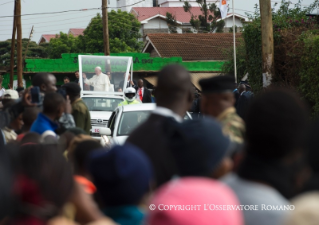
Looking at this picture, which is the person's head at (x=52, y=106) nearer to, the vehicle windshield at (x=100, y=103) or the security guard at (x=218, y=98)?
the security guard at (x=218, y=98)

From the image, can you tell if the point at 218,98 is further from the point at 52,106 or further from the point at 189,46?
the point at 189,46

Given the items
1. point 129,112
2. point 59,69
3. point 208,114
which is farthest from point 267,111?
point 59,69

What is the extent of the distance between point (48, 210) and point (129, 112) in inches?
320

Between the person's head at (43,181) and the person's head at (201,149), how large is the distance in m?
0.80

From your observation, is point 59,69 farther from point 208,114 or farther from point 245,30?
point 208,114

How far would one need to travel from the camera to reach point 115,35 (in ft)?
220

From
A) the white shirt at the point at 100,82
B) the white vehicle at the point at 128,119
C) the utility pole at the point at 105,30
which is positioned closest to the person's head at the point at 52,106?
the white vehicle at the point at 128,119

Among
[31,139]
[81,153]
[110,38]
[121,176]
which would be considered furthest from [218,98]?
[110,38]

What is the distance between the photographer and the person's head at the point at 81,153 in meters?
3.96

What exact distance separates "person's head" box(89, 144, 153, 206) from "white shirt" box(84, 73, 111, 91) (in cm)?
1509

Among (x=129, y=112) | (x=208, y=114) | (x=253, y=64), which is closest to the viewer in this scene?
(x=208, y=114)

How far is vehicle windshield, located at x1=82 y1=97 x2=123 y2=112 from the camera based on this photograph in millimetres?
16594

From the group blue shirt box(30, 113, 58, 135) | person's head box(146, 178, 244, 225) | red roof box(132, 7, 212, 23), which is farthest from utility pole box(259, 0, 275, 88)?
red roof box(132, 7, 212, 23)

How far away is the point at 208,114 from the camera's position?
4312 millimetres
